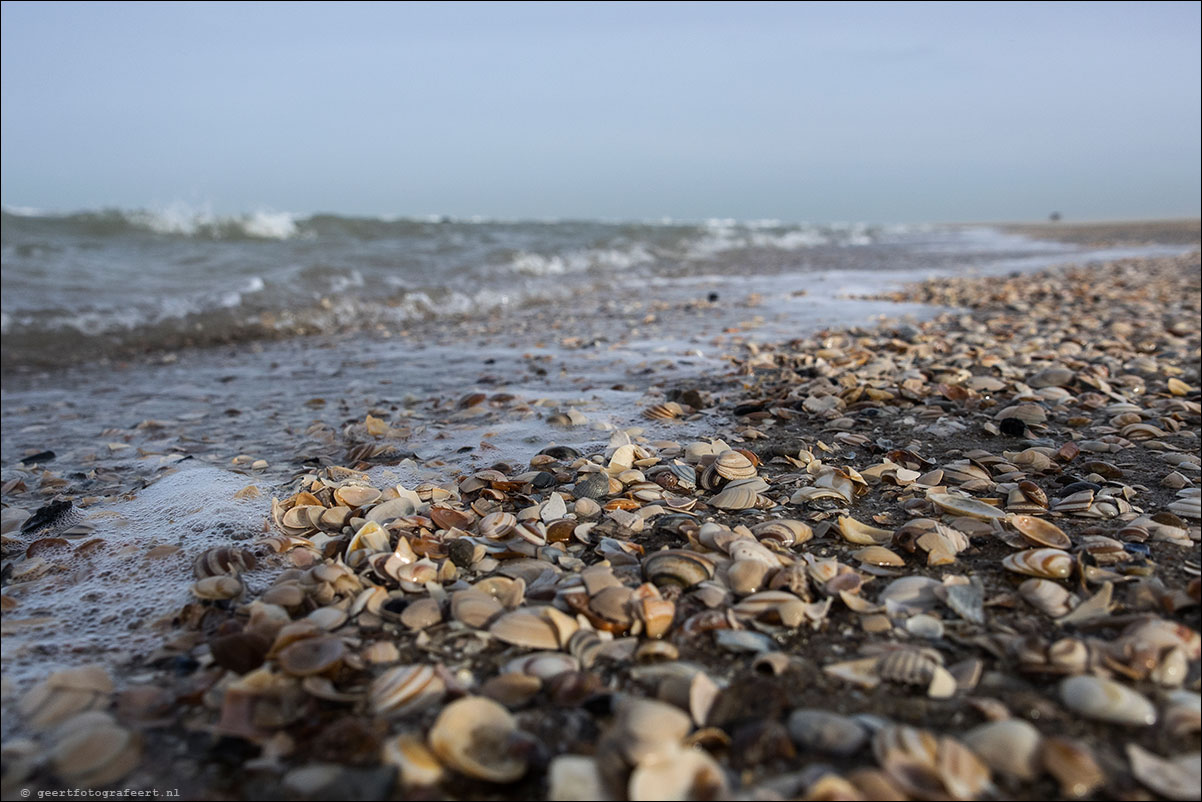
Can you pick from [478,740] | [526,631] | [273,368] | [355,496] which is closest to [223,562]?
[355,496]

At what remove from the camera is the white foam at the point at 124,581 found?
156 cm

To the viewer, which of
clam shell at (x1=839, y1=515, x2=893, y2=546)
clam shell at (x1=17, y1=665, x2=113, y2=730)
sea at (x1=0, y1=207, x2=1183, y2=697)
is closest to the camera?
clam shell at (x1=17, y1=665, x2=113, y2=730)

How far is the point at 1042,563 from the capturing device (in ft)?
5.62

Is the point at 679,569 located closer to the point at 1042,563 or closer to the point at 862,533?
the point at 862,533

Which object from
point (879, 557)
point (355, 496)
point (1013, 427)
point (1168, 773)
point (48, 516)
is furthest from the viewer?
point (1013, 427)

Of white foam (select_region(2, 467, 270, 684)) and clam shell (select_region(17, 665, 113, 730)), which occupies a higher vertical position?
clam shell (select_region(17, 665, 113, 730))

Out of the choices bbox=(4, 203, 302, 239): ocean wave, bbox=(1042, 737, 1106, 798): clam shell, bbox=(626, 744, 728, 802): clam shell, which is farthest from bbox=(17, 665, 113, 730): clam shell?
bbox=(4, 203, 302, 239): ocean wave

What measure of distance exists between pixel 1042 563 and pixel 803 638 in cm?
63

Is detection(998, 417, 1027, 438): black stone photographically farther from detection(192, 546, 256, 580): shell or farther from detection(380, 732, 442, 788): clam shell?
detection(192, 546, 256, 580): shell

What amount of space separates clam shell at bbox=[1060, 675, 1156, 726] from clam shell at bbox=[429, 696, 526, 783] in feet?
2.99

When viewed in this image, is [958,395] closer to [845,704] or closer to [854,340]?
[854,340]

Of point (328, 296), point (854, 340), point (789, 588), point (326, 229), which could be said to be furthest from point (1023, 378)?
point (326, 229)

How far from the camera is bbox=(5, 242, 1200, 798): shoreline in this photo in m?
1.18

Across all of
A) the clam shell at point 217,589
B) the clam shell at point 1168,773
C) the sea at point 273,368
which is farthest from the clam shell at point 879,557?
the clam shell at point 217,589
